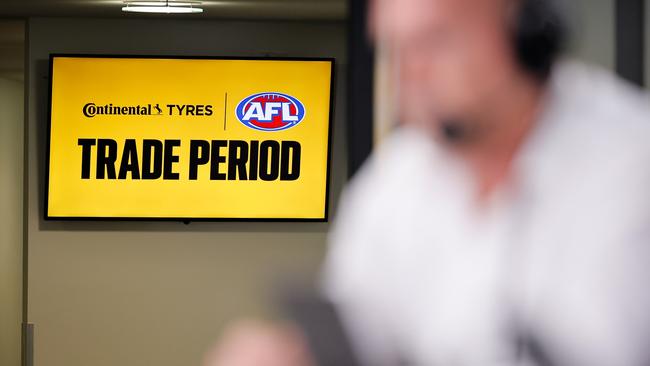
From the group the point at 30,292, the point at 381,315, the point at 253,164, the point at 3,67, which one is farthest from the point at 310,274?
the point at 3,67

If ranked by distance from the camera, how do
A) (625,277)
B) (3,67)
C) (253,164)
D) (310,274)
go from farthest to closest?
1. (3,67)
2. (253,164)
3. (310,274)
4. (625,277)

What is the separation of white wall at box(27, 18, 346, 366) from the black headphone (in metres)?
4.46

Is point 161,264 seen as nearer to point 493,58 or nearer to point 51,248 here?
point 51,248

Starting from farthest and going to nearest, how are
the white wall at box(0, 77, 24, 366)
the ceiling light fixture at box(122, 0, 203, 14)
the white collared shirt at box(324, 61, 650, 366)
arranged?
the white wall at box(0, 77, 24, 366) < the ceiling light fixture at box(122, 0, 203, 14) < the white collared shirt at box(324, 61, 650, 366)

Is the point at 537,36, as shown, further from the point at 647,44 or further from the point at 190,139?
Answer: the point at 190,139

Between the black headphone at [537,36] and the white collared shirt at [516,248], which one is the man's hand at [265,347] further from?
the black headphone at [537,36]

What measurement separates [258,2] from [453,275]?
12.4 ft

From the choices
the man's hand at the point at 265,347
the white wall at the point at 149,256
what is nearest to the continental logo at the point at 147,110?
the white wall at the point at 149,256

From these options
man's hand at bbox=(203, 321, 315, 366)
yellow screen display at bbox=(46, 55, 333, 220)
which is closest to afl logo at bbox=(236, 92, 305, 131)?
yellow screen display at bbox=(46, 55, 333, 220)

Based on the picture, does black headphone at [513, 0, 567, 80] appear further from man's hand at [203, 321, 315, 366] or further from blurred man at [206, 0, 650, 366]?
man's hand at [203, 321, 315, 366]

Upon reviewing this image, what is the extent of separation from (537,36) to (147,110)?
4.63 metres

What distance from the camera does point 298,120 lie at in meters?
6.14

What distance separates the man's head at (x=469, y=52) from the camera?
1.71 meters

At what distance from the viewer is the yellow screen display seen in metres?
6.08
